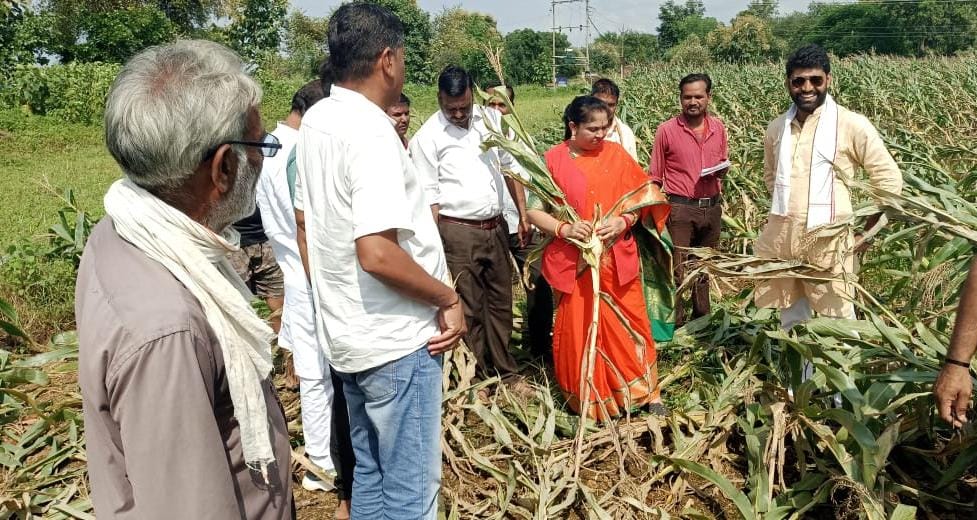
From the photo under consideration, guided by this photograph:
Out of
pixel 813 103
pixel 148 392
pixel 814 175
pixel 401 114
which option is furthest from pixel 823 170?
pixel 148 392

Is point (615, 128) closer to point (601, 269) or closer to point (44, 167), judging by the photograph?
point (601, 269)

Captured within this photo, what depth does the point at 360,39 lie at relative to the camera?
6.29 ft

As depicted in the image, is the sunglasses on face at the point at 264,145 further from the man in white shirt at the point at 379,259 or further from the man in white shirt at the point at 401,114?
the man in white shirt at the point at 401,114

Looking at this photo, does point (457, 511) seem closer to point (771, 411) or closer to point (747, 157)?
point (771, 411)

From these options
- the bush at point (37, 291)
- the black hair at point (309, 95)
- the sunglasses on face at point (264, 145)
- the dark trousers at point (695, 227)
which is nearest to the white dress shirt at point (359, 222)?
the sunglasses on face at point (264, 145)

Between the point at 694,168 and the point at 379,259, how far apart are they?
3.40 meters

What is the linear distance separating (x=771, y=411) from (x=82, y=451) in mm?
3096

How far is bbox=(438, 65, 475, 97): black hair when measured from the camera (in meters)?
3.86

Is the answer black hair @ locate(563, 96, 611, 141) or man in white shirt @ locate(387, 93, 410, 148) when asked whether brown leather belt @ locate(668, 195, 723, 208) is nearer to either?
black hair @ locate(563, 96, 611, 141)

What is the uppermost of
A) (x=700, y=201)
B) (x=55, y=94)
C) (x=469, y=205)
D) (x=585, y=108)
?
(x=55, y=94)

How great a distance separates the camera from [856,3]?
5862 centimetres

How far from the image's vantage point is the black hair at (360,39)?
6.29ft

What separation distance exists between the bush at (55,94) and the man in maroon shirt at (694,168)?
13413 millimetres

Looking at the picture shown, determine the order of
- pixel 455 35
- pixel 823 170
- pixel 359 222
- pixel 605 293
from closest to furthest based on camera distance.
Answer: pixel 359 222 → pixel 823 170 → pixel 605 293 → pixel 455 35
